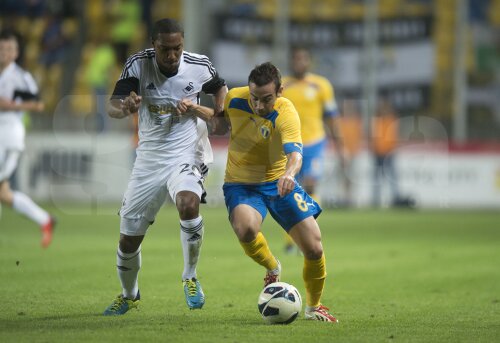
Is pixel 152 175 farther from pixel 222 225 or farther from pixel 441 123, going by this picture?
pixel 441 123

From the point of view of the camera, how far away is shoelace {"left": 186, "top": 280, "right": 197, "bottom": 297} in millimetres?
7324

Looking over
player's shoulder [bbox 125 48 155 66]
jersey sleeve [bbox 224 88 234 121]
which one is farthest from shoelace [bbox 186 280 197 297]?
player's shoulder [bbox 125 48 155 66]

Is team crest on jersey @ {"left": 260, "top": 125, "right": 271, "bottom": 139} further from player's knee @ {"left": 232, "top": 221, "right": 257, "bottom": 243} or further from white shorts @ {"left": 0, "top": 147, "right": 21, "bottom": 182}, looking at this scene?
white shorts @ {"left": 0, "top": 147, "right": 21, "bottom": 182}

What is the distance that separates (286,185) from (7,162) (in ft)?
22.2

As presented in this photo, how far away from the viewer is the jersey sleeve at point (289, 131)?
6973 millimetres

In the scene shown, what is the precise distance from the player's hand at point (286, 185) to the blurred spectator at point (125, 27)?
18007 millimetres

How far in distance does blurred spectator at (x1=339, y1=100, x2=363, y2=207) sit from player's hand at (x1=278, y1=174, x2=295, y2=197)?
1456 centimetres

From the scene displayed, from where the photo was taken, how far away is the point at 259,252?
7.39 m

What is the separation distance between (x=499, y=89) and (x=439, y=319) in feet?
52.4

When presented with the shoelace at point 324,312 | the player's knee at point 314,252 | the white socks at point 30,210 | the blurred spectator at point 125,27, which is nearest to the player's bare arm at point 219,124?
the player's knee at point 314,252

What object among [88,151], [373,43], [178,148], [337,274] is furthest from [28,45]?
[178,148]

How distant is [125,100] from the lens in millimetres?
6906

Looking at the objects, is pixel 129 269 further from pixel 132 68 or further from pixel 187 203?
pixel 132 68

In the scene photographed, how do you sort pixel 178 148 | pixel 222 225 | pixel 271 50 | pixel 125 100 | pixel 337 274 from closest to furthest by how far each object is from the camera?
pixel 125 100
pixel 178 148
pixel 337 274
pixel 222 225
pixel 271 50
